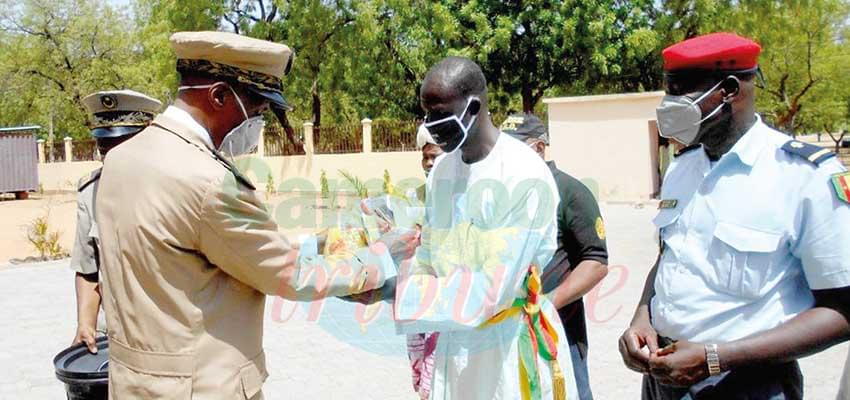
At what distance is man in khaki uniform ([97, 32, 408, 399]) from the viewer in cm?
188

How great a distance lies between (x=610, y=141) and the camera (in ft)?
56.4

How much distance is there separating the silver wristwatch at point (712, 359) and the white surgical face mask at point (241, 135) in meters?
1.41

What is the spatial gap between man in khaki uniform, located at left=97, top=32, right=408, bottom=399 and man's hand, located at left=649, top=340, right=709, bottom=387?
0.99 metres

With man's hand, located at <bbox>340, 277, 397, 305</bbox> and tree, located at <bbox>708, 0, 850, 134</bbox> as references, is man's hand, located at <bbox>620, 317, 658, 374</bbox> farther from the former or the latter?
tree, located at <bbox>708, 0, 850, 134</bbox>

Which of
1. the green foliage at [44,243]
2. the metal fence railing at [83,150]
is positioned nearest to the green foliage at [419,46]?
the metal fence railing at [83,150]

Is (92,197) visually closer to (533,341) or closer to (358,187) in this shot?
(533,341)

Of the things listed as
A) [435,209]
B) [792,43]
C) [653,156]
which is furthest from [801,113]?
[435,209]

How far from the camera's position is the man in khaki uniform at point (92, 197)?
3.10 metres

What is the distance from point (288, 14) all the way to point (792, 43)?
19371mm

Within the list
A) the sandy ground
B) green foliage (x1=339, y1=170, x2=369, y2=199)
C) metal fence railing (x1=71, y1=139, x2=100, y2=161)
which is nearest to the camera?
green foliage (x1=339, y1=170, x2=369, y2=199)

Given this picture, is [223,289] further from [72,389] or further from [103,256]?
[72,389]

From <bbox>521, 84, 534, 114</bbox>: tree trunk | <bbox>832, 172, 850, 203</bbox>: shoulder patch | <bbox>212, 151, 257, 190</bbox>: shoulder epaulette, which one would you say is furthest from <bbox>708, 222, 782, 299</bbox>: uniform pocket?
<bbox>521, 84, 534, 114</bbox>: tree trunk

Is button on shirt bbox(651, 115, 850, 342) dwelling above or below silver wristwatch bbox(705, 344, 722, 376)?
above

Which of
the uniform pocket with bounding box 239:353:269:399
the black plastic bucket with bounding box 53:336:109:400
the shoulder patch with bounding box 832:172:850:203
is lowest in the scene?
the black plastic bucket with bounding box 53:336:109:400
